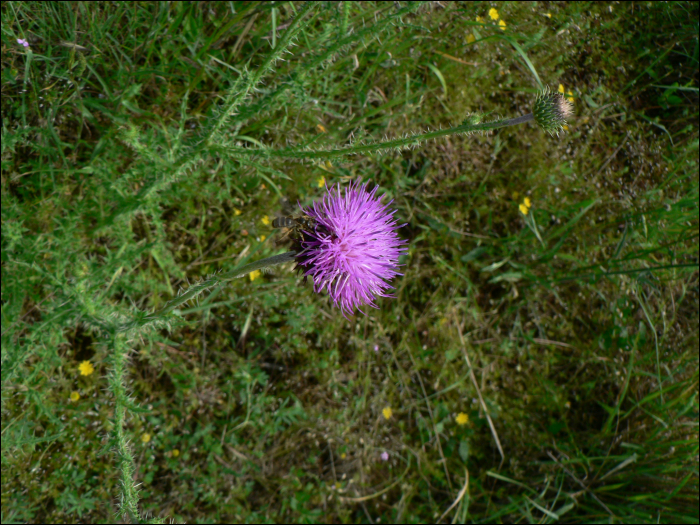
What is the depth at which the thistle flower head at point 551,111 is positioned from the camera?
1615 mm

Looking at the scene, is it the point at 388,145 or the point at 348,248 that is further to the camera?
the point at 348,248

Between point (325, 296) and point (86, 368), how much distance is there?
1.32 metres

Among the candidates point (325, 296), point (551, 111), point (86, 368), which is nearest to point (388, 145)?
point (551, 111)

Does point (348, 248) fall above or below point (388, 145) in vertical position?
below

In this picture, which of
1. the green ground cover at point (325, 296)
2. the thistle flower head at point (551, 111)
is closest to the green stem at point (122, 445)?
the green ground cover at point (325, 296)

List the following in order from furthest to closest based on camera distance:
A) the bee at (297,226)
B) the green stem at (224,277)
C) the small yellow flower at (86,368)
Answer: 1. the small yellow flower at (86,368)
2. the bee at (297,226)
3. the green stem at (224,277)

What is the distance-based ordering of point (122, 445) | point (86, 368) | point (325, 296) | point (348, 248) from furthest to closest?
point (325, 296) → point (86, 368) → point (348, 248) → point (122, 445)

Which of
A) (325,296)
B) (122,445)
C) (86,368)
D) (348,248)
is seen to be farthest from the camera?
(325,296)

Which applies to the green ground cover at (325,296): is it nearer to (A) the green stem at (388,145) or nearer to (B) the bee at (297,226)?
(A) the green stem at (388,145)

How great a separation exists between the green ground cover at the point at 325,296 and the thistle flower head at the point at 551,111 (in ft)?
0.82

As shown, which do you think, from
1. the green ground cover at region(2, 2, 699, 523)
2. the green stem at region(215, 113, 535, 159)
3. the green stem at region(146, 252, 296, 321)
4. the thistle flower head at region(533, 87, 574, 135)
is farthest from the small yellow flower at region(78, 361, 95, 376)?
the thistle flower head at region(533, 87, 574, 135)

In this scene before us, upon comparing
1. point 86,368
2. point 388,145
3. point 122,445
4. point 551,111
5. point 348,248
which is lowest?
point 86,368

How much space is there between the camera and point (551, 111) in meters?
1.63

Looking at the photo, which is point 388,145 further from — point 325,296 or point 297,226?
point 325,296
